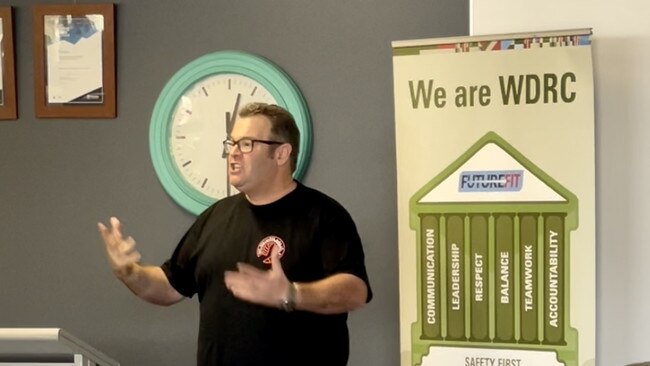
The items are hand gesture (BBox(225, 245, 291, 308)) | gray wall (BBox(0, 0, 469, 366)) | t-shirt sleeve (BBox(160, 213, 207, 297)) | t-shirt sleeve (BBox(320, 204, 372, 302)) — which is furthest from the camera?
gray wall (BBox(0, 0, 469, 366))

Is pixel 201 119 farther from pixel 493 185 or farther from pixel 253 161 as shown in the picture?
pixel 493 185

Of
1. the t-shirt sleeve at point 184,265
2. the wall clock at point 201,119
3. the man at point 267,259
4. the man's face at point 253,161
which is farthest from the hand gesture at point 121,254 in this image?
the wall clock at point 201,119

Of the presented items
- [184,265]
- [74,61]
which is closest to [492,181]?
[184,265]

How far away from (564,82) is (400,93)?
0.47 meters

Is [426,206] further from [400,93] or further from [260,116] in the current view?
[260,116]

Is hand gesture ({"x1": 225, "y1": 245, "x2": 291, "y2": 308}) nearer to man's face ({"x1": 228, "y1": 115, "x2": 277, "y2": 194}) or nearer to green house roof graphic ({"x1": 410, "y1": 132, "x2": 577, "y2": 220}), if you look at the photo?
man's face ({"x1": 228, "y1": 115, "x2": 277, "y2": 194})

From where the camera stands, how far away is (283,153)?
233 centimetres

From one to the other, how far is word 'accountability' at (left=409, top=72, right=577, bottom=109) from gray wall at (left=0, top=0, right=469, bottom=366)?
408 millimetres

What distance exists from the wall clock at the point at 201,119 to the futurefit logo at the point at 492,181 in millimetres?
699

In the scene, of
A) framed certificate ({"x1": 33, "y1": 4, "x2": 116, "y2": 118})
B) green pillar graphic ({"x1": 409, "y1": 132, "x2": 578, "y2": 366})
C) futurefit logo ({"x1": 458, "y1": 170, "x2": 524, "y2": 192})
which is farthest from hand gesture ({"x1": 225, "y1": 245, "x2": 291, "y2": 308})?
framed certificate ({"x1": 33, "y1": 4, "x2": 116, "y2": 118})

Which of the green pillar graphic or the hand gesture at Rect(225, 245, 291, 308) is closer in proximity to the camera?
the hand gesture at Rect(225, 245, 291, 308)

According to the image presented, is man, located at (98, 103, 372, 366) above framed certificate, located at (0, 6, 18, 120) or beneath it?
beneath

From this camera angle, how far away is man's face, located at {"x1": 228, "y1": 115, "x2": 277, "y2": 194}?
228 cm

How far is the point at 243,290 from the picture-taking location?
1.97m
